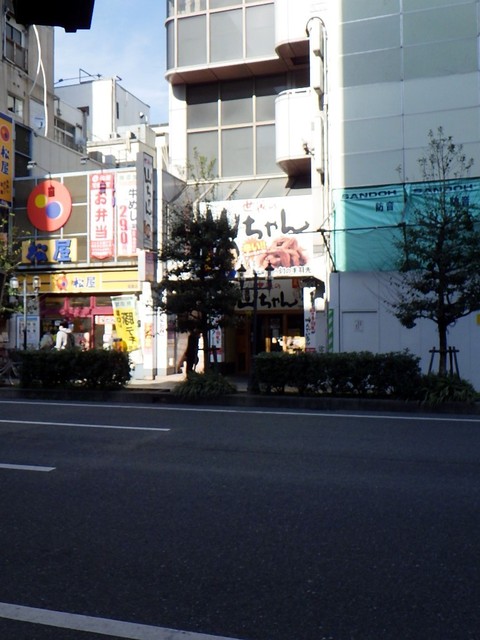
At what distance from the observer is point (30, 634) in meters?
3.87

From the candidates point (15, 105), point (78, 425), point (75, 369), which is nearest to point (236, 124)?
point (15, 105)

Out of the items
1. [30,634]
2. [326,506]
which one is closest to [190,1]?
[326,506]

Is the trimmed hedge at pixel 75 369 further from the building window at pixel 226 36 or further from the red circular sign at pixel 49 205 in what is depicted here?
the building window at pixel 226 36

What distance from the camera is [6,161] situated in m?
26.5

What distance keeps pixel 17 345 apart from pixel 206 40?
43.2 ft

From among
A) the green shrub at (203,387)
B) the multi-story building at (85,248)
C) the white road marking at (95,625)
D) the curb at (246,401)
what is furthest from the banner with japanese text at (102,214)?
the white road marking at (95,625)

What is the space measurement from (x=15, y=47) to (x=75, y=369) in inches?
778

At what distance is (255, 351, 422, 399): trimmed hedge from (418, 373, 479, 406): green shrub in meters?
0.20

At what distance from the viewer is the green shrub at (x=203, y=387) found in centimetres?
1552

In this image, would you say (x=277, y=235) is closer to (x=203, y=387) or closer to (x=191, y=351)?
(x=191, y=351)

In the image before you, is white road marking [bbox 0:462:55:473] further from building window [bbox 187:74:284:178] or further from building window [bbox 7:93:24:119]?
building window [bbox 7:93:24:119]

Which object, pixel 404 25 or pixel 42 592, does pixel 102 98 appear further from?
pixel 42 592

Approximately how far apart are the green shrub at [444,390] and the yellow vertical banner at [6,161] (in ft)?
58.8

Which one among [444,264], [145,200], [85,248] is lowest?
[444,264]
